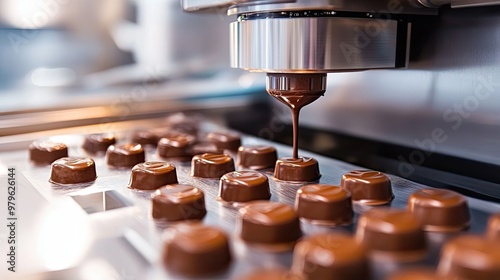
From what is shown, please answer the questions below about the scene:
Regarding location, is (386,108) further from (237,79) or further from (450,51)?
(237,79)

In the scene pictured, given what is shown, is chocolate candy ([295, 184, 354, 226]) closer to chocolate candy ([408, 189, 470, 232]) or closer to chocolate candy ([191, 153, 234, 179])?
chocolate candy ([408, 189, 470, 232])

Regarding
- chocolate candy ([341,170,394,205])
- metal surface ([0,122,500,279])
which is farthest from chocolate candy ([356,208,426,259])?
chocolate candy ([341,170,394,205])

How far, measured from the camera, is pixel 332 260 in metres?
0.43

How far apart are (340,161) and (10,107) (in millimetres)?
795

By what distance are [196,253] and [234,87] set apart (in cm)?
102

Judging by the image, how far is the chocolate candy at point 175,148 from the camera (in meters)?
0.91

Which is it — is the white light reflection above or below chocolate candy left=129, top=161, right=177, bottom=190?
below

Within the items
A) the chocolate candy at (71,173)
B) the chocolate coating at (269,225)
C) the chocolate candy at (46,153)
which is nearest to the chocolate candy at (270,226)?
the chocolate coating at (269,225)

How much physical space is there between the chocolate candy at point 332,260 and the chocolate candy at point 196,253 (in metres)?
0.07

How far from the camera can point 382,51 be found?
73 centimetres

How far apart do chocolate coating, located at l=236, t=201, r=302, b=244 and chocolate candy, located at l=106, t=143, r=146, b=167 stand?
366 mm

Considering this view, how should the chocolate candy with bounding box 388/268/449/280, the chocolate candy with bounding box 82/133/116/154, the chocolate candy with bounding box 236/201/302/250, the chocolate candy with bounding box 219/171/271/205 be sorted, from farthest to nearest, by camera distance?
1. the chocolate candy with bounding box 82/133/116/154
2. the chocolate candy with bounding box 219/171/271/205
3. the chocolate candy with bounding box 236/201/302/250
4. the chocolate candy with bounding box 388/268/449/280

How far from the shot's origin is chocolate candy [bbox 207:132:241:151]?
0.97m

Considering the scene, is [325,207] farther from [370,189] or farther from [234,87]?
[234,87]
